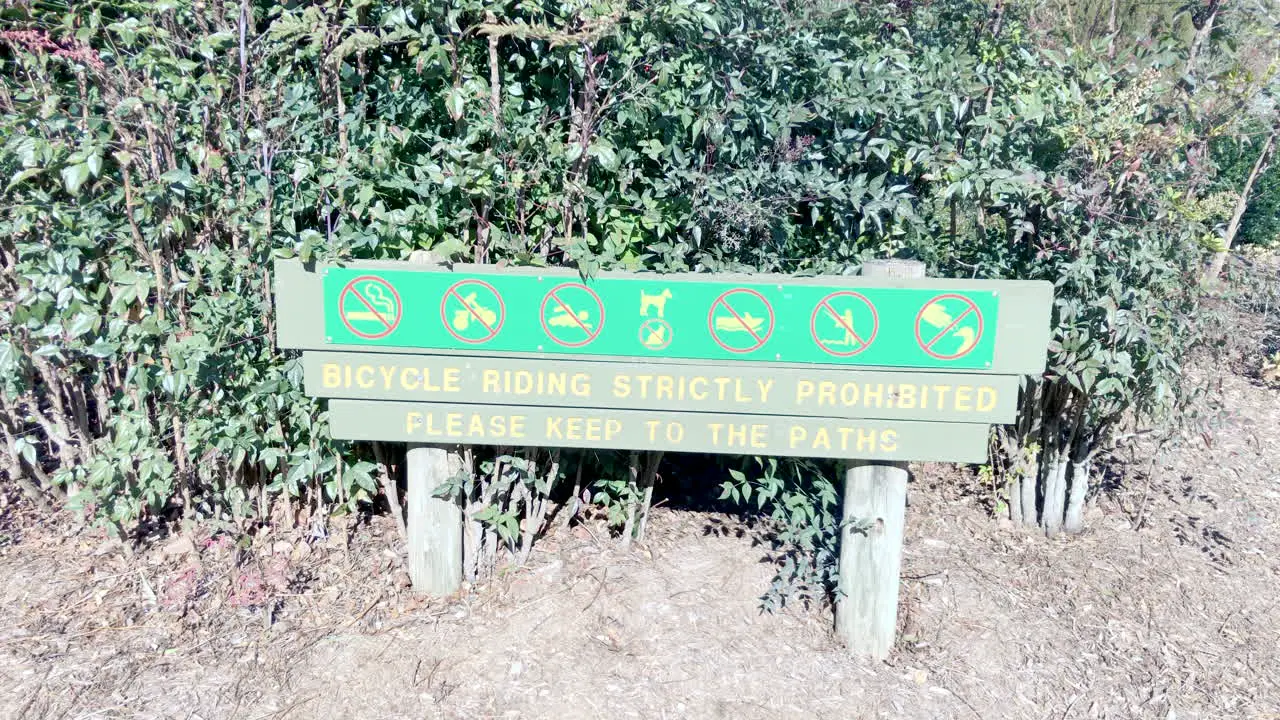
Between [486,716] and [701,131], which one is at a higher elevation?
[701,131]

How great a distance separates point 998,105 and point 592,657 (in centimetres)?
269

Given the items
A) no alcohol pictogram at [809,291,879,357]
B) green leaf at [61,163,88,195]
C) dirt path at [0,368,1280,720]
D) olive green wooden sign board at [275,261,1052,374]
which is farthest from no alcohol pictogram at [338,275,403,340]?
no alcohol pictogram at [809,291,879,357]

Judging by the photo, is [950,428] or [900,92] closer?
[950,428]

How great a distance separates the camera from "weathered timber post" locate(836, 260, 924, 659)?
125 inches

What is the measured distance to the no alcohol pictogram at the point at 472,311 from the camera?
2.99m

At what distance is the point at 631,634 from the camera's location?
3367 millimetres

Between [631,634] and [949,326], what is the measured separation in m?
1.57

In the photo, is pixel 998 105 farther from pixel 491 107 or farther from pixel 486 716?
pixel 486 716

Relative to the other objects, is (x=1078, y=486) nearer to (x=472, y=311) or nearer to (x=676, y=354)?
(x=676, y=354)

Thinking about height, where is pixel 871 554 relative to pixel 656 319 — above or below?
Result: below

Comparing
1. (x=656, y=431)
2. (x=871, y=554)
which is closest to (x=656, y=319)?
(x=656, y=431)

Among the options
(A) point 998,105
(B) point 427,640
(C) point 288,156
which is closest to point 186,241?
(C) point 288,156

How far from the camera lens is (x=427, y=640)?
3.29 meters

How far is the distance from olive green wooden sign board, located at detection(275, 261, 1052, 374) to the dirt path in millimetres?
1064
